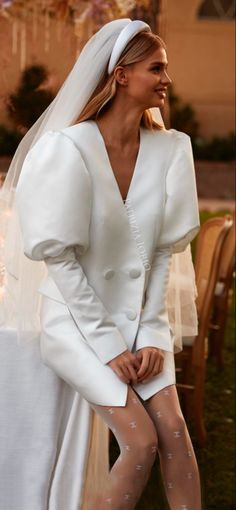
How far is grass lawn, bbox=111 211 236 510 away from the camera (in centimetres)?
459

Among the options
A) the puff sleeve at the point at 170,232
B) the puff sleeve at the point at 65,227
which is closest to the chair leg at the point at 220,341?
the puff sleeve at the point at 170,232

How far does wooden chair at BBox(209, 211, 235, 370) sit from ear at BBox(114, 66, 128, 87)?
3.50m

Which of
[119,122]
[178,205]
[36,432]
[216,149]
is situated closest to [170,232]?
[178,205]

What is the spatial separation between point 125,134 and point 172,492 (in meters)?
1.00

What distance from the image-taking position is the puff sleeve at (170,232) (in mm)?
3293

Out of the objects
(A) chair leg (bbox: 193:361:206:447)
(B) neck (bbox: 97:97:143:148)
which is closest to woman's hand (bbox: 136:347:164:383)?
(B) neck (bbox: 97:97:143:148)

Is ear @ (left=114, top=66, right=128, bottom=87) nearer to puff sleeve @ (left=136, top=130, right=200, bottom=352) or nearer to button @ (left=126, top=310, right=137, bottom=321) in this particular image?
puff sleeve @ (left=136, top=130, right=200, bottom=352)

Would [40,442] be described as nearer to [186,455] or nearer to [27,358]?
[27,358]

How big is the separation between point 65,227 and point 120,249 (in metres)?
0.20

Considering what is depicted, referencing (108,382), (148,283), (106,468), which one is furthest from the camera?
(106,468)

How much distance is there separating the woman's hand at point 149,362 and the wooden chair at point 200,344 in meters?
2.14

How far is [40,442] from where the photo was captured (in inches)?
133

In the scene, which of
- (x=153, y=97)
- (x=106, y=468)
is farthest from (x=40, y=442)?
(x=153, y=97)

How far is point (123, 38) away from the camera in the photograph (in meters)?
3.21
